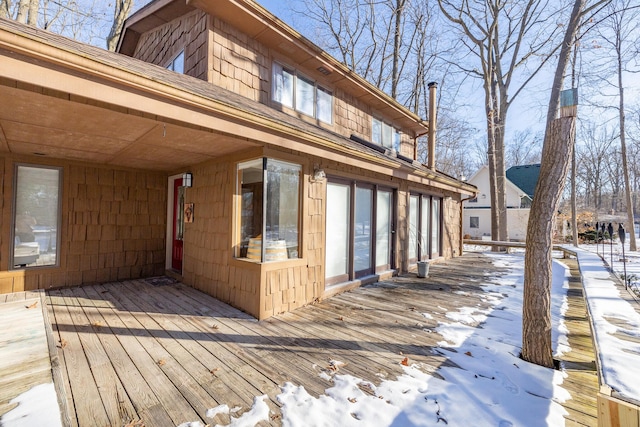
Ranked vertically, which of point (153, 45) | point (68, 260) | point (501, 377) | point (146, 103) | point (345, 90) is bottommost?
point (501, 377)

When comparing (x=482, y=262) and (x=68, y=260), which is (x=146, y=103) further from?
(x=482, y=262)

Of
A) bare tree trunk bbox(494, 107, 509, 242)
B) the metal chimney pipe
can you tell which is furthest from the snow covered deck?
bare tree trunk bbox(494, 107, 509, 242)

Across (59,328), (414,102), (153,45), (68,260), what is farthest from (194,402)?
(414,102)

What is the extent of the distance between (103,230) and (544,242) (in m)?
6.78

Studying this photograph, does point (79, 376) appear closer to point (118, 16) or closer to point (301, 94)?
point (301, 94)

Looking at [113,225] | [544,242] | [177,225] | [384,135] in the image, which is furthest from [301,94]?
[544,242]

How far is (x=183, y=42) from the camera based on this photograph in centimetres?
561

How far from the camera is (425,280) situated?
6.40m

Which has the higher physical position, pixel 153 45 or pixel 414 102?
pixel 414 102

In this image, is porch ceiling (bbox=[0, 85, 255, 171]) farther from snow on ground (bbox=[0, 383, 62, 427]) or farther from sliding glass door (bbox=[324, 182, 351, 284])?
snow on ground (bbox=[0, 383, 62, 427])

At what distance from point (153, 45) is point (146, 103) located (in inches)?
240

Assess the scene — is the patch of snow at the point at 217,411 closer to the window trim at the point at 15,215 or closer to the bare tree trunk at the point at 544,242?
the bare tree trunk at the point at 544,242

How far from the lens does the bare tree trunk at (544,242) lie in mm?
2791

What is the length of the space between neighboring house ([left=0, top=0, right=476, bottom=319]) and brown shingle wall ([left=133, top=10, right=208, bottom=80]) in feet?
0.14
